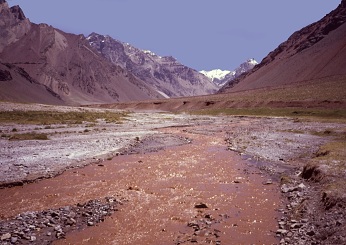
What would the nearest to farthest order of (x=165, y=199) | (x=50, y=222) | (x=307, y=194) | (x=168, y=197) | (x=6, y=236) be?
(x=6, y=236)
(x=50, y=222)
(x=307, y=194)
(x=165, y=199)
(x=168, y=197)

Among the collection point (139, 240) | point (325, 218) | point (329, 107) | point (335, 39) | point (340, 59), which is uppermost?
point (335, 39)

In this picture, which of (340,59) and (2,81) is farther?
(2,81)

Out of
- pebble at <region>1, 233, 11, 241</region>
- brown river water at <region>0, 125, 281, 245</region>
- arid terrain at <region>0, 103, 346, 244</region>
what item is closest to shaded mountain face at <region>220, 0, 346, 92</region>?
arid terrain at <region>0, 103, 346, 244</region>

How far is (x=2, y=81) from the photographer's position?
180 metres

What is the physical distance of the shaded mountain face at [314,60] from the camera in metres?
134

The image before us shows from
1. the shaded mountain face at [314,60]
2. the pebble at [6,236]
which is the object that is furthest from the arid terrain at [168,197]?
the shaded mountain face at [314,60]

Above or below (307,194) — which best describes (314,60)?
above

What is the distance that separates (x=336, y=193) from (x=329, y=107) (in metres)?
66.4

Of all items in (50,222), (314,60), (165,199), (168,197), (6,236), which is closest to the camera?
(6,236)

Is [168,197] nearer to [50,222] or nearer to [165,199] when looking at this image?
[165,199]

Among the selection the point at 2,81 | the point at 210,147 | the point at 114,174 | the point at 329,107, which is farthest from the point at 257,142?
the point at 2,81

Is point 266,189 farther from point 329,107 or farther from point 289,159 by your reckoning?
point 329,107

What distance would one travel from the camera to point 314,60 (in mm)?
151000

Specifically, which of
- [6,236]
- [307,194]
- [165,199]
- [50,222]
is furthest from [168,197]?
[6,236]
